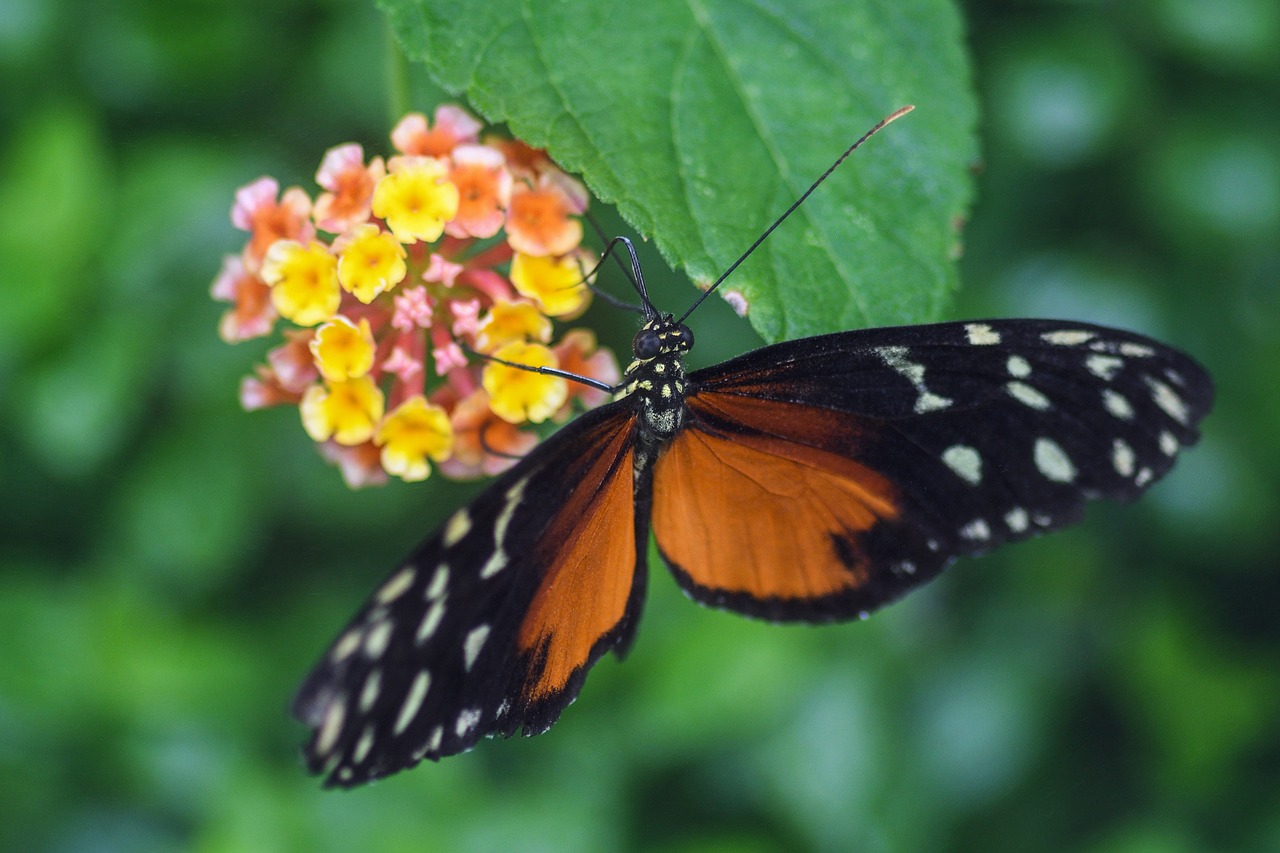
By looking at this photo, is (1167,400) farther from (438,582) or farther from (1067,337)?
(438,582)

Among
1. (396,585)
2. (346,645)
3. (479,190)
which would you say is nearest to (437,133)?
(479,190)

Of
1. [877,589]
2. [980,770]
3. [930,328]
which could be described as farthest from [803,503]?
[980,770]

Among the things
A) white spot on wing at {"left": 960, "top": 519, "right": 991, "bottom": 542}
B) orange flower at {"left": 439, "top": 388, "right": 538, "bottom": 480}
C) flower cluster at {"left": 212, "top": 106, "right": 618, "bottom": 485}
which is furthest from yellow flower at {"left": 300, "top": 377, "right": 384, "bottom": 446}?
white spot on wing at {"left": 960, "top": 519, "right": 991, "bottom": 542}

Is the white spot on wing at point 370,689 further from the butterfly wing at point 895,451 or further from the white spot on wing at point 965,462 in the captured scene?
the white spot on wing at point 965,462

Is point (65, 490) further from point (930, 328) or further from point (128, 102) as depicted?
point (930, 328)

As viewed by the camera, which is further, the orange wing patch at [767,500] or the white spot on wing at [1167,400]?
the orange wing patch at [767,500]

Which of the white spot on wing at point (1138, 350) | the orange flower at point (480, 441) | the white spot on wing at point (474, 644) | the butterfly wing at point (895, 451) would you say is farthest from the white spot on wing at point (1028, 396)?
the white spot on wing at point (474, 644)

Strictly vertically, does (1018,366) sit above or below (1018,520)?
Answer: above
